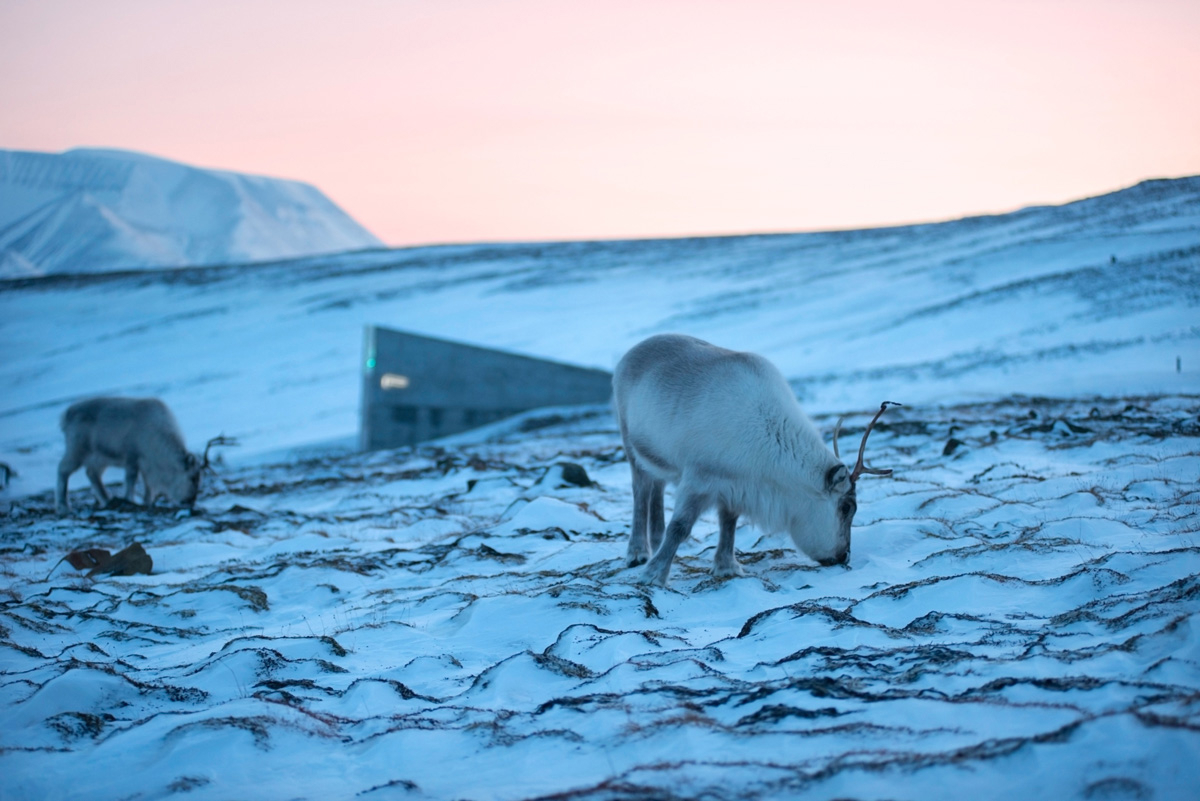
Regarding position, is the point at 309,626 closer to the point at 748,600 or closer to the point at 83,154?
the point at 748,600

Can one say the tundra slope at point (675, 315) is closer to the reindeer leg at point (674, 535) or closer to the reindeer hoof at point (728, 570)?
the reindeer hoof at point (728, 570)

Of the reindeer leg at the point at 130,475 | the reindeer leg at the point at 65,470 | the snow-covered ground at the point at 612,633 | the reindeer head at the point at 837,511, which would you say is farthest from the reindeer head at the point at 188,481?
the reindeer head at the point at 837,511

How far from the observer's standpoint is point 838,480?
4938mm

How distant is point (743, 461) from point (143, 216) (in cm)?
7307

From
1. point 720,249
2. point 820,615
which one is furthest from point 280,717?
point 720,249

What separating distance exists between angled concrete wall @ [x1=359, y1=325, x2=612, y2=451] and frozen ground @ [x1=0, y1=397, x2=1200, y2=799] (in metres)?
8.73

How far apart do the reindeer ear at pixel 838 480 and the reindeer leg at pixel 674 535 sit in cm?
70

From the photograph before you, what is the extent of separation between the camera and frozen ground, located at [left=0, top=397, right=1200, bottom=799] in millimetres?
2393

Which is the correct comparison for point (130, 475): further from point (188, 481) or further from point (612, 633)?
point (612, 633)

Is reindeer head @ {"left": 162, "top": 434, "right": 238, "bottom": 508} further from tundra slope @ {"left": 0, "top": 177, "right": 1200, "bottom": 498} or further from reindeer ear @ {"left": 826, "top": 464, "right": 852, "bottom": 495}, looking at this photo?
reindeer ear @ {"left": 826, "top": 464, "right": 852, "bottom": 495}

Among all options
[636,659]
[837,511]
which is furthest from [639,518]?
[636,659]

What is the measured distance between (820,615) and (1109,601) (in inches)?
46.9

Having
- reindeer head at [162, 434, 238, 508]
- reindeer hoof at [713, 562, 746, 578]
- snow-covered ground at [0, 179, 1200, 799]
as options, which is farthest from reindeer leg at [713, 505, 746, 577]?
reindeer head at [162, 434, 238, 508]

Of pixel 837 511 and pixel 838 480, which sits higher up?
pixel 838 480
